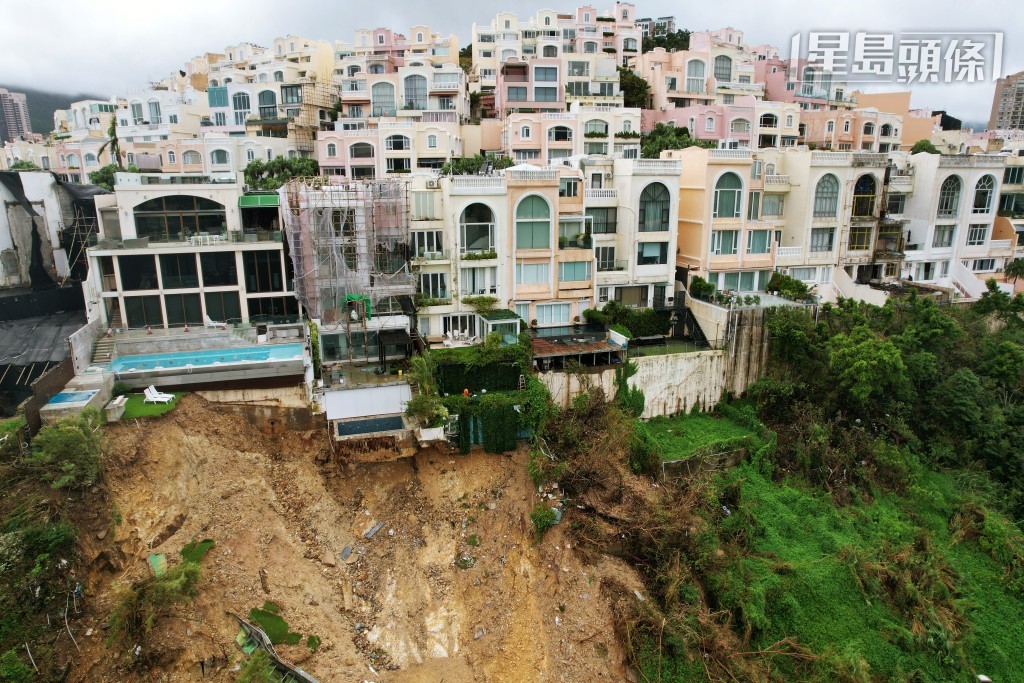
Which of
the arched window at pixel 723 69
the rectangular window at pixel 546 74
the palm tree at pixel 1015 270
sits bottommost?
the palm tree at pixel 1015 270

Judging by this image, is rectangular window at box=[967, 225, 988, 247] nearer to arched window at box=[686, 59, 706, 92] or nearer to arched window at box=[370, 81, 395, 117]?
arched window at box=[686, 59, 706, 92]

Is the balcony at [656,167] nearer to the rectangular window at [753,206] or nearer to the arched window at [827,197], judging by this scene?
the rectangular window at [753,206]

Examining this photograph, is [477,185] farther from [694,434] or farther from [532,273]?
[694,434]

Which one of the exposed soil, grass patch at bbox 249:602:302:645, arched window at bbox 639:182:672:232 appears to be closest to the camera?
the exposed soil

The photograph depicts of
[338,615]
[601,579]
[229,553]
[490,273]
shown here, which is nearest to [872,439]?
[601,579]

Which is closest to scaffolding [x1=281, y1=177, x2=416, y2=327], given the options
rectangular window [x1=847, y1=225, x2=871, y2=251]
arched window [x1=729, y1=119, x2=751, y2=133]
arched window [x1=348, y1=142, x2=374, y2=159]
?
arched window [x1=348, y1=142, x2=374, y2=159]

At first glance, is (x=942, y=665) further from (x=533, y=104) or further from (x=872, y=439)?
(x=533, y=104)

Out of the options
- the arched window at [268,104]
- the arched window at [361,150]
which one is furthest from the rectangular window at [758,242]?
the arched window at [268,104]
